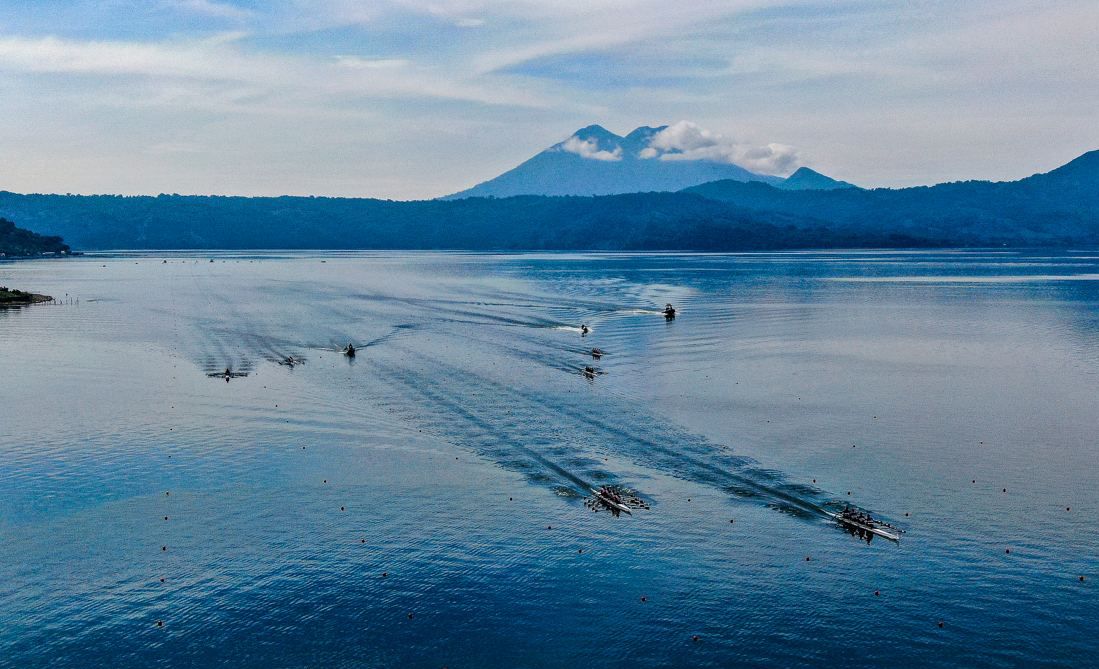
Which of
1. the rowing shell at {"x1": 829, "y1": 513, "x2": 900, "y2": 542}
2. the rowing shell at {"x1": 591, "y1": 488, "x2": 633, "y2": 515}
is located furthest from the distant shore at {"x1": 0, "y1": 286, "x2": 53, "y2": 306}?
the rowing shell at {"x1": 829, "y1": 513, "x2": 900, "y2": 542}

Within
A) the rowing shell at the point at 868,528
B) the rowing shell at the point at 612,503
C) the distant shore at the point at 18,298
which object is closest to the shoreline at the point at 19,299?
the distant shore at the point at 18,298

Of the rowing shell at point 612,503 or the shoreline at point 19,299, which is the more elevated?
the shoreline at point 19,299

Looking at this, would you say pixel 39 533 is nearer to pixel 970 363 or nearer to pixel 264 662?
pixel 264 662

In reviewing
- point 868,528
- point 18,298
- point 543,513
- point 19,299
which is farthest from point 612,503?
point 18,298

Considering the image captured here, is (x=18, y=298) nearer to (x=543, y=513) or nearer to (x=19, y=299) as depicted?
(x=19, y=299)

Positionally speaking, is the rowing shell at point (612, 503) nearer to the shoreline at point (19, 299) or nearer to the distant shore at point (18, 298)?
the shoreline at point (19, 299)

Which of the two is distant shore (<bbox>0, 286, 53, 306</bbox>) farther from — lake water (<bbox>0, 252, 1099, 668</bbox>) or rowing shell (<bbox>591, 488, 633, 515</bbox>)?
rowing shell (<bbox>591, 488, 633, 515</bbox>)
